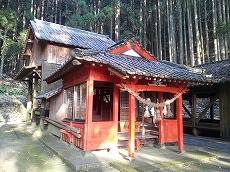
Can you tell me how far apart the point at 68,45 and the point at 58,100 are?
203 inches

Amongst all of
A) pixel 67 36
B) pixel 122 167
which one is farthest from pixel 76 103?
pixel 67 36

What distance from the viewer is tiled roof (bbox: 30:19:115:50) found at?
14108 millimetres

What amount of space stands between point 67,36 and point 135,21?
1219 cm

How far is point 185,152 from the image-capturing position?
303 inches

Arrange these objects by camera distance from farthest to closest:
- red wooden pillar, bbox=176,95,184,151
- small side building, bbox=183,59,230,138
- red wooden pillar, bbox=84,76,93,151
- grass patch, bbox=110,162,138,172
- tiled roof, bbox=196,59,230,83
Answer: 1. small side building, bbox=183,59,230,138
2. tiled roof, bbox=196,59,230,83
3. red wooden pillar, bbox=176,95,184,151
4. red wooden pillar, bbox=84,76,93,151
5. grass patch, bbox=110,162,138,172

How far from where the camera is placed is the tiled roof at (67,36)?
1411 cm

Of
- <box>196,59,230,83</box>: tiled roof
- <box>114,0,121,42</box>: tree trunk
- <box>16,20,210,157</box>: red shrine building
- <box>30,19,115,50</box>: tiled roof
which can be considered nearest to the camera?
<box>16,20,210,157</box>: red shrine building

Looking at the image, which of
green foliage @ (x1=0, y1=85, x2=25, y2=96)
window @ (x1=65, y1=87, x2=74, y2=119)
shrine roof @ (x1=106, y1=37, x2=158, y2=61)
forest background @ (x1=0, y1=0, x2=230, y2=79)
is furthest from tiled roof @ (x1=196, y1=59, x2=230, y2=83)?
green foliage @ (x1=0, y1=85, x2=25, y2=96)

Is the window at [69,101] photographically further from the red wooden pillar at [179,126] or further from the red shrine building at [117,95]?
the red wooden pillar at [179,126]

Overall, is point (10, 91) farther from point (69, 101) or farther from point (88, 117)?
point (88, 117)

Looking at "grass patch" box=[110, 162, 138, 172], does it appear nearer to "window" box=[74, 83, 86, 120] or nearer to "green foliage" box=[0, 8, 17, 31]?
"window" box=[74, 83, 86, 120]

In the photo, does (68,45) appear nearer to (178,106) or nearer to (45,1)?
(178,106)

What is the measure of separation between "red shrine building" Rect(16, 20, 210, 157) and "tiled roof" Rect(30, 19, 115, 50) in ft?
3.26

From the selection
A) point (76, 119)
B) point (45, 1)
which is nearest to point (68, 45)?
point (76, 119)
